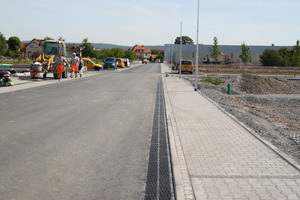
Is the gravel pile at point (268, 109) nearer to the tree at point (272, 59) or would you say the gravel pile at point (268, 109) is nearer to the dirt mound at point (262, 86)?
the dirt mound at point (262, 86)

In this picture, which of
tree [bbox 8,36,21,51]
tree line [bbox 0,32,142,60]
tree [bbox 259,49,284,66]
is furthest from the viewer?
tree [bbox 8,36,21,51]

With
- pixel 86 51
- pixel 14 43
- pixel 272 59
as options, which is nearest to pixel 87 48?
pixel 86 51

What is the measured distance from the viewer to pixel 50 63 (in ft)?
73.5

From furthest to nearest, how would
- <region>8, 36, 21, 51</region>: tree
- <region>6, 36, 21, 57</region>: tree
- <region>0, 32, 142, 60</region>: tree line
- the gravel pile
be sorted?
<region>8, 36, 21, 51</region>: tree < <region>6, 36, 21, 57</region>: tree < <region>0, 32, 142, 60</region>: tree line < the gravel pile

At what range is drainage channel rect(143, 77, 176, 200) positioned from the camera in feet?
13.7

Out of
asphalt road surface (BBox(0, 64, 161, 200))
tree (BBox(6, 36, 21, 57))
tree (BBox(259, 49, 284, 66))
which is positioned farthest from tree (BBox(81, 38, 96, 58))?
asphalt road surface (BBox(0, 64, 161, 200))

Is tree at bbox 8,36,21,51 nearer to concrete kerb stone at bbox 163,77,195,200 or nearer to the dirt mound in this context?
the dirt mound

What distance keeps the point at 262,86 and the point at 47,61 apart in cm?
1694

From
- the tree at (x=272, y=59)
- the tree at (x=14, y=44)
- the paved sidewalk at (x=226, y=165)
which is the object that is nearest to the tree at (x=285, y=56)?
the tree at (x=272, y=59)

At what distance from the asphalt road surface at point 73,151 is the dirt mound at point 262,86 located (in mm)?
14919

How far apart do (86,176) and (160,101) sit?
8709 millimetres

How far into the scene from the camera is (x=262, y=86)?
24.8m

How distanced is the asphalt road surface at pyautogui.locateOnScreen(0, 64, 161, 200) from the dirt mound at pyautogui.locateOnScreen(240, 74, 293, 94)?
14.9 metres

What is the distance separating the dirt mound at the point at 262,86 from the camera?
23527mm
